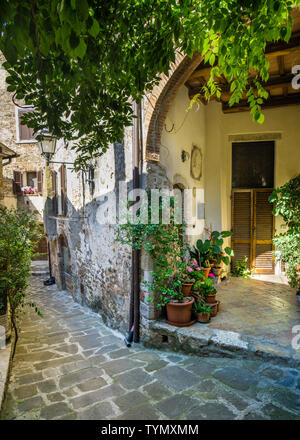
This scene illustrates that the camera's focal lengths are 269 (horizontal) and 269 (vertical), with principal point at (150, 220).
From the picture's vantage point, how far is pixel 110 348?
177 inches

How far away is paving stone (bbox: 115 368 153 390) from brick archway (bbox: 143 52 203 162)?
316cm

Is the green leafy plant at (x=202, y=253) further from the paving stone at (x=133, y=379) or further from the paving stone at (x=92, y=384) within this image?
the paving stone at (x=92, y=384)

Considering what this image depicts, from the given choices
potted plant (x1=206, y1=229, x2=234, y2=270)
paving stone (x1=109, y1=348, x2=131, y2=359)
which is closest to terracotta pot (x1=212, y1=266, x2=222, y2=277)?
potted plant (x1=206, y1=229, x2=234, y2=270)

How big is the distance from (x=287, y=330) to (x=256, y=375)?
3.61 ft

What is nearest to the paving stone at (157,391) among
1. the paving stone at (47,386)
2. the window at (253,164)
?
the paving stone at (47,386)

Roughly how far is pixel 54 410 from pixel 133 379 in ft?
3.24

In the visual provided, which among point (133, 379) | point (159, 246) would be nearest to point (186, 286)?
point (159, 246)

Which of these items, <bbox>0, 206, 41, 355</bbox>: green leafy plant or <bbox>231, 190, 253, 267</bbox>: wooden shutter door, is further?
<bbox>231, 190, 253, 267</bbox>: wooden shutter door

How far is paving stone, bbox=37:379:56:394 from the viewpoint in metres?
3.29

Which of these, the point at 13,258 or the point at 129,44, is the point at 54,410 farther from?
the point at 129,44

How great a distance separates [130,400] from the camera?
9.87 feet

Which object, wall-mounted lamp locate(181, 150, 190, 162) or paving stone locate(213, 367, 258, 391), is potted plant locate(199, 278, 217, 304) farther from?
wall-mounted lamp locate(181, 150, 190, 162)

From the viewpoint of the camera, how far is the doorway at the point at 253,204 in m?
7.44
